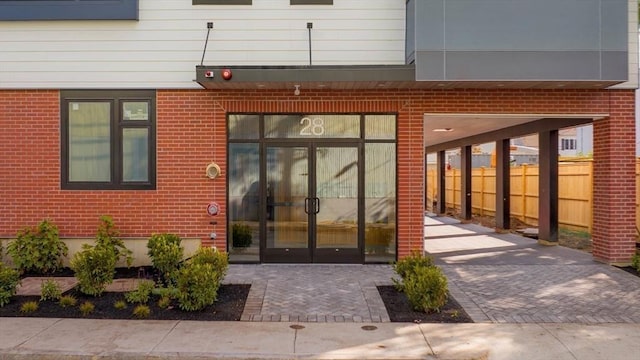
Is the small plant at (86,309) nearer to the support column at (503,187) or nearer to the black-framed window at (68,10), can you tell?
the black-framed window at (68,10)

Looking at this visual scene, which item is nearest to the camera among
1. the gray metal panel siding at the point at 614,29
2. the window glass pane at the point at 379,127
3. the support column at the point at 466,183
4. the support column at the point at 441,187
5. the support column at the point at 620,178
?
the gray metal panel siding at the point at 614,29

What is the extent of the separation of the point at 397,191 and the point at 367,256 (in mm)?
1416

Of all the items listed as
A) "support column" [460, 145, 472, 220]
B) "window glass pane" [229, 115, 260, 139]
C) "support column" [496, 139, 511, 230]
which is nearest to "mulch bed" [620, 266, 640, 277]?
"support column" [496, 139, 511, 230]

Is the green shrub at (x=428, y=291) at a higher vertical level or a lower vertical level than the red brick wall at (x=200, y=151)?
lower

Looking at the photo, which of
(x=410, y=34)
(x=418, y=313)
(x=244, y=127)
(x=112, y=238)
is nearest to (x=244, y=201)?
(x=244, y=127)

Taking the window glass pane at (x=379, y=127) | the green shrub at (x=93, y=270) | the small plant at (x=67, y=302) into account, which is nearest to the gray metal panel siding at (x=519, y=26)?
the window glass pane at (x=379, y=127)

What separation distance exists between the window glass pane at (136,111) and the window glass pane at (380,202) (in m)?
4.37

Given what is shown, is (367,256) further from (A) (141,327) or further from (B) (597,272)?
(A) (141,327)

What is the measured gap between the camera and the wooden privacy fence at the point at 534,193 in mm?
15398

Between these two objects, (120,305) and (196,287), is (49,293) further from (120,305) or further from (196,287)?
(196,287)

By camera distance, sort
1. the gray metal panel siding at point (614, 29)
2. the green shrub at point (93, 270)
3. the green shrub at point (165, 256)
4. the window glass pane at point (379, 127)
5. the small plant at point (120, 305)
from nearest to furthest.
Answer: the small plant at point (120, 305) < the green shrub at point (93, 270) < the green shrub at point (165, 256) < the gray metal panel siding at point (614, 29) < the window glass pane at point (379, 127)

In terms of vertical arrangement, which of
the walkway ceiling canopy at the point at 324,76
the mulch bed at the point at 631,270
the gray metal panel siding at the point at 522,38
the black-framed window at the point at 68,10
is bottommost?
the mulch bed at the point at 631,270

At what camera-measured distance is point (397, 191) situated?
10648mm

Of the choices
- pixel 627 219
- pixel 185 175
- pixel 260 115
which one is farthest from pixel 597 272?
pixel 185 175
